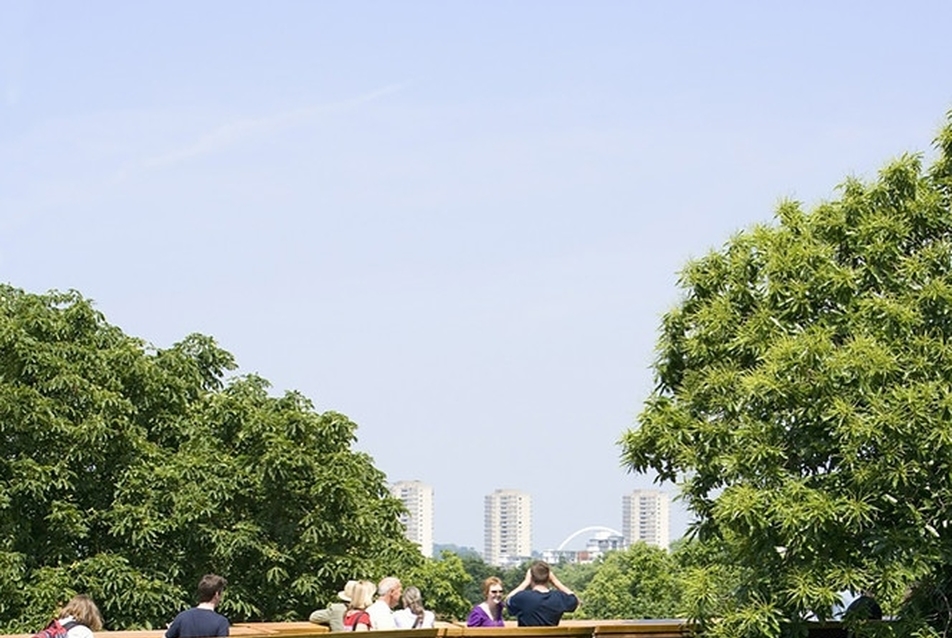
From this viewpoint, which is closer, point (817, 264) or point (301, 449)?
point (817, 264)

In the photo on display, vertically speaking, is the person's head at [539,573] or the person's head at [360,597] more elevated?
the person's head at [539,573]

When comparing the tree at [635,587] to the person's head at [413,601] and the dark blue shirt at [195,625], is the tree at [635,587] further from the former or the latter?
the dark blue shirt at [195,625]

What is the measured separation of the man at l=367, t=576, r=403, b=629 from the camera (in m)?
11.4

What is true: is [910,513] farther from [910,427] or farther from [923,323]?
[923,323]

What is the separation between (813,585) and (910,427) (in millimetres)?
1526

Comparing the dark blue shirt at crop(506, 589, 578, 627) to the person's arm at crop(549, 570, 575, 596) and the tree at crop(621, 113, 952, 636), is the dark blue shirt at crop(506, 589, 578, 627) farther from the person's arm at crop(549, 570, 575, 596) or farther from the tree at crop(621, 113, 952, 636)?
the tree at crop(621, 113, 952, 636)

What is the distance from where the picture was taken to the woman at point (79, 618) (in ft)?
32.0

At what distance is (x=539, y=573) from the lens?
11828 millimetres

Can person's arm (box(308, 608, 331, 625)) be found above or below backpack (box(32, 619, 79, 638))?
above

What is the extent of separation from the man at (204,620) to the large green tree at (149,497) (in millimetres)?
11507

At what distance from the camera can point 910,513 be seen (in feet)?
41.4

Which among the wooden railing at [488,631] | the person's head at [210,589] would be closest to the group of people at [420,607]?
the wooden railing at [488,631]

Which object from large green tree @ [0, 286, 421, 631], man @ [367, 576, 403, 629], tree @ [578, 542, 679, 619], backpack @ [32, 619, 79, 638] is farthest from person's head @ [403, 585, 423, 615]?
large green tree @ [0, 286, 421, 631]

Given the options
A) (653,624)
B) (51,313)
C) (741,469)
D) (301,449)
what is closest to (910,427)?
(741,469)
